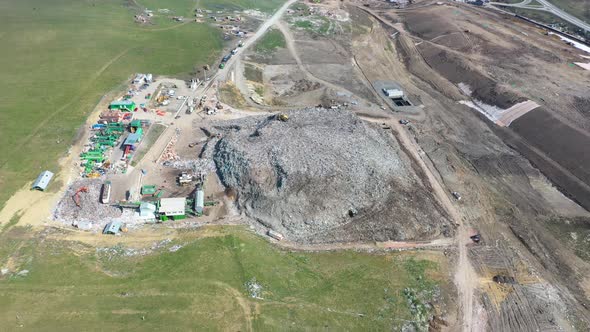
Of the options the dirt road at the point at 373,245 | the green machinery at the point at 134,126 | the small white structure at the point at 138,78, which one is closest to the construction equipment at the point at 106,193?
the green machinery at the point at 134,126

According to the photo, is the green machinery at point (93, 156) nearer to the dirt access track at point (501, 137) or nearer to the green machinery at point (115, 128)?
the green machinery at point (115, 128)

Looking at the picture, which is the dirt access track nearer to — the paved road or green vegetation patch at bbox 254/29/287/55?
the paved road

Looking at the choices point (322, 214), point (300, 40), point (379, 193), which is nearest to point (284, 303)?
point (322, 214)

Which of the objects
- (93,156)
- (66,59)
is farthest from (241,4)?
(93,156)

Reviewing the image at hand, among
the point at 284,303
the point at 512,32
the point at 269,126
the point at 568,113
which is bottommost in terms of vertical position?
the point at 284,303

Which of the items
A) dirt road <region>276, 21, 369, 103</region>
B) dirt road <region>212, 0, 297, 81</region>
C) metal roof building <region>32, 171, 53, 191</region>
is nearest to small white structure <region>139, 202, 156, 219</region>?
metal roof building <region>32, 171, 53, 191</region>

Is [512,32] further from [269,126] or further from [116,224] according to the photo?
[116,224]
